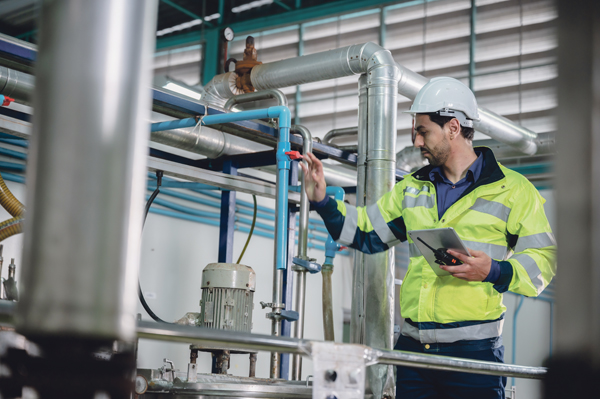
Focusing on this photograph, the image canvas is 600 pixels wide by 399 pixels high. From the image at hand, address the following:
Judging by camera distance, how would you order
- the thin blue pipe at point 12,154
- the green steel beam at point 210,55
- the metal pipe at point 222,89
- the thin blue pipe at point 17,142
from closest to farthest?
the thin blue pipe at point 17,142 < the thin blue pipe at point 12,154 < the metal pipe at point 222,89 < the green steel beam at point 210,55

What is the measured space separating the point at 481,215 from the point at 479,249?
118 mm

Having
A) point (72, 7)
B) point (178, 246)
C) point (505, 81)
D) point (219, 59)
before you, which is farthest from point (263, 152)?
point (219, 59)

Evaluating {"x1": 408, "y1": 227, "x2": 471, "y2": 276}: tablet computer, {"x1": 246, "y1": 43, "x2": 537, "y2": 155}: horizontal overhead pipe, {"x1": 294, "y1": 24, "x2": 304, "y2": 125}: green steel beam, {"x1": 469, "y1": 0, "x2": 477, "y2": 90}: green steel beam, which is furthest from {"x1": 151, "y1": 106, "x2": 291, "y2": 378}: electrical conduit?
{"x1": 294, "y1": 24, "x2": 304, "y2": 125}: green steel beam

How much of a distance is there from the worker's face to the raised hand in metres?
0.43

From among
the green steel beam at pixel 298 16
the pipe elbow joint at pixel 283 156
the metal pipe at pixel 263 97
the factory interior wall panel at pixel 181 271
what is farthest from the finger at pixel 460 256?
the green steel beam at pixel 298 16

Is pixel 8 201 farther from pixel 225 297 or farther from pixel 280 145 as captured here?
pixel 280 145

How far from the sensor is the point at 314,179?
7.62ft

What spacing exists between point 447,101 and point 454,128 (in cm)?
11

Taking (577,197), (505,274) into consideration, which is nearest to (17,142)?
(505,274)

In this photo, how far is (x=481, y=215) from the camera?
7.42ft

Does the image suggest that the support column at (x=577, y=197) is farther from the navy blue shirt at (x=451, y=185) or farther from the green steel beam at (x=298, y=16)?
the green steel beam at (x=298, y=16)

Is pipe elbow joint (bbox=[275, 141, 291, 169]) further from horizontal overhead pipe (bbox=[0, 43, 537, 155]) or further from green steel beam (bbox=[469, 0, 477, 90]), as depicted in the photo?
green steel beam (bbox=[469, 0, 477, 90])

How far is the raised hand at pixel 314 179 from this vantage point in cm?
231

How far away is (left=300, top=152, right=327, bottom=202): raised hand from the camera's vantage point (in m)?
2.31
